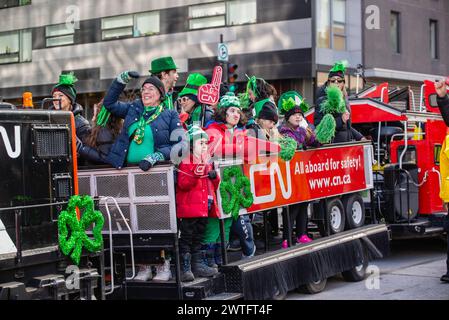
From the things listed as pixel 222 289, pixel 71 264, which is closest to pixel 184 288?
pixel 222 289

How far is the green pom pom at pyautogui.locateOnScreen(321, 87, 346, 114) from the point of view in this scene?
9.84m

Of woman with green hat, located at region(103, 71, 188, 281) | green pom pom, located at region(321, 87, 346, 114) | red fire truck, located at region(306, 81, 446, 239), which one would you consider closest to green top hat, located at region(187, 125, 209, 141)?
woman with green hat, located at region(103, 71, 188, 281)

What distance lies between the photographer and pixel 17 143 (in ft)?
18.3

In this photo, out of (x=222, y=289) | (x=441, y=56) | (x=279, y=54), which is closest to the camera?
(x=222, y=289)

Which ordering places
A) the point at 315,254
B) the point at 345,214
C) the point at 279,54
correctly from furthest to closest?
1. the point at 279,54
2. the point at 345,214
3. the point at 315,254

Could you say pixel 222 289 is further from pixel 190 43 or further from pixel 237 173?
pixel 190 43

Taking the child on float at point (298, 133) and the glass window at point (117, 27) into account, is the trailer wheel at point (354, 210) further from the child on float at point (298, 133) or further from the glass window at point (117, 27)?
the glass window at point (117, 27)

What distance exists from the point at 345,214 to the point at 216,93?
301cm

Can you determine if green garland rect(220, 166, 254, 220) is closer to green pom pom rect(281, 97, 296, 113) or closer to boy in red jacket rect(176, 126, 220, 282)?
boy in red jacket rect(176, 126, 220, 282)

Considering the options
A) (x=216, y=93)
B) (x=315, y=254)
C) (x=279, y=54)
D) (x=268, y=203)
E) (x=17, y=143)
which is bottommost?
(x=315, y=254)

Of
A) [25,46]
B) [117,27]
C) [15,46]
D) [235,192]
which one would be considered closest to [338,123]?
[235,192]

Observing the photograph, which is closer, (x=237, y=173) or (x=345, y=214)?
(x=237, y=173)

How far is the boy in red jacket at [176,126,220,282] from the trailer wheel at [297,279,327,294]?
2.06 m

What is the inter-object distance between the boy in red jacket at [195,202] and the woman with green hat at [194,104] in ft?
4.25
